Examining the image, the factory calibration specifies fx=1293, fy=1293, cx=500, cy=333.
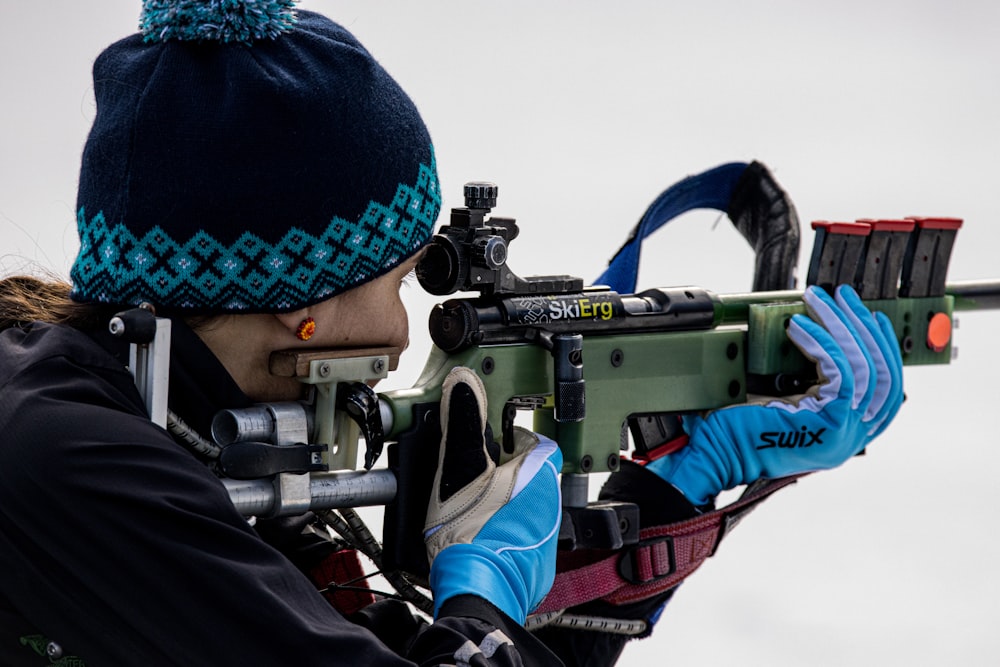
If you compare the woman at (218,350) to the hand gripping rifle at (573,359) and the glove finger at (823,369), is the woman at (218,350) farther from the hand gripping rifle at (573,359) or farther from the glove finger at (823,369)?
the glove finger at (823,369)

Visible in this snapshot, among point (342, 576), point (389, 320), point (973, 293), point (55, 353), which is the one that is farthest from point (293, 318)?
point (973, 293)

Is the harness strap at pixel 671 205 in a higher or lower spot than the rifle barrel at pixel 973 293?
higher

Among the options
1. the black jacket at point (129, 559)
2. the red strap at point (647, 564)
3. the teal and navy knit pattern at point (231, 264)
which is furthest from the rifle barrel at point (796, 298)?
the black jacket at point (129, 559)

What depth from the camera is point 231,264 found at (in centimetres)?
131

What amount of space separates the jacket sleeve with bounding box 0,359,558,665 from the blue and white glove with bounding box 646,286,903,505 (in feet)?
2.51

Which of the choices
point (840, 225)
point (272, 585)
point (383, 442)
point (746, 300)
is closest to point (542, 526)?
point (383, 442)

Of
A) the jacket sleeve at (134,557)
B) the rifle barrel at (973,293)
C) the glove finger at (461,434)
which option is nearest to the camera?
the jacket sleeve at (134,557)

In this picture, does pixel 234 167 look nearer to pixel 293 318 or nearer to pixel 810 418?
pixel 293 318

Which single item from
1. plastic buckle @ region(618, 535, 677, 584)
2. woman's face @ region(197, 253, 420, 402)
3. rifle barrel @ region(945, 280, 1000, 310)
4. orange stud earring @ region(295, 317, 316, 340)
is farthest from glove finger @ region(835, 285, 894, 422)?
orange stud earring @ region(295, 317, 316, 340)

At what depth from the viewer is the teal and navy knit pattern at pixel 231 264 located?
1.31m

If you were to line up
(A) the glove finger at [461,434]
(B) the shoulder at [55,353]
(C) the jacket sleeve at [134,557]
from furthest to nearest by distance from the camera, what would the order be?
(A) the glove finger at [461,434] < (B) the shoulder at [55,353] < (C) the jacket sleeve at [134,557]

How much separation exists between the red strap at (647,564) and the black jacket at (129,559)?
0.54 m

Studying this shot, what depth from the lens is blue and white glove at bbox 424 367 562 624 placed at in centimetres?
144

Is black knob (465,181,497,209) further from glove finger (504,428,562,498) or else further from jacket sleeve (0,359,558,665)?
jacket sleeve (0,359,558,665)
